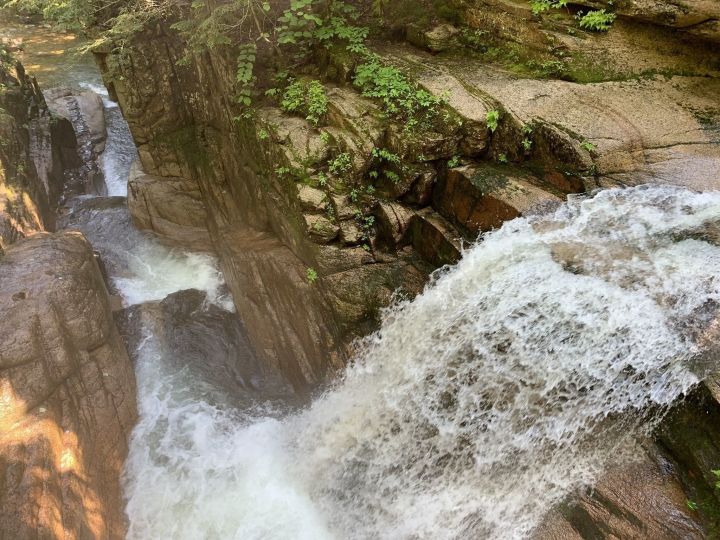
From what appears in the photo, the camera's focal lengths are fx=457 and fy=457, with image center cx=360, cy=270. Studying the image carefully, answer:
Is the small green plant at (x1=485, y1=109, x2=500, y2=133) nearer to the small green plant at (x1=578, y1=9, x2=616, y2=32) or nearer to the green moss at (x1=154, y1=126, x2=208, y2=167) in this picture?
the small green plant at (x1=578, y1=9, x2=616, y2=32)

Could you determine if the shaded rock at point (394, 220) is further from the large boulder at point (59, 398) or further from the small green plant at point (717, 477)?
the large boulder at point (59, 398)

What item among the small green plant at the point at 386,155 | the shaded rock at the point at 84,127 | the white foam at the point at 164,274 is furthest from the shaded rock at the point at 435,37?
the shaded rock at the point at 84,127

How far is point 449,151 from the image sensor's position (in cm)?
641

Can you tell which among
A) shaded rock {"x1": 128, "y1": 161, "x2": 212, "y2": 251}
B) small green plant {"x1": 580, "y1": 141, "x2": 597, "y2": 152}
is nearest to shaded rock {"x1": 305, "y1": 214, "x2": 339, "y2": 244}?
small green plant {"x1": 580, "y1": 141, "x2": 597, "y2": 152}

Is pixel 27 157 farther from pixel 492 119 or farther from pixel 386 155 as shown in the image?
pixel 492 119

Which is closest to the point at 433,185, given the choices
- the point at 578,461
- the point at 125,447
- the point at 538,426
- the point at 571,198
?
the point at 571,198

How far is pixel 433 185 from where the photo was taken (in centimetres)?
654

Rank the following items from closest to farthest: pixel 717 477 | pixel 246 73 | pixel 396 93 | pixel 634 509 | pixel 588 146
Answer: pixel 717 477 → pixel 634 509 → pixel 588 146 → pixel 396 93 → pixel 246 73

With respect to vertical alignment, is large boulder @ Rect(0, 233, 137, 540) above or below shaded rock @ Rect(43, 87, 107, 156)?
below

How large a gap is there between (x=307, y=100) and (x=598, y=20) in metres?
4.38

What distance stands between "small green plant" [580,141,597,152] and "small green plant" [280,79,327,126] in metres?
3.64

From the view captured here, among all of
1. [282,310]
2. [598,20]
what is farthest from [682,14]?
[282,310]

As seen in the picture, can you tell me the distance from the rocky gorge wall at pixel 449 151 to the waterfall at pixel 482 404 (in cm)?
45

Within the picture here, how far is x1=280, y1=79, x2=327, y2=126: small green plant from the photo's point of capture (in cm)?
691
